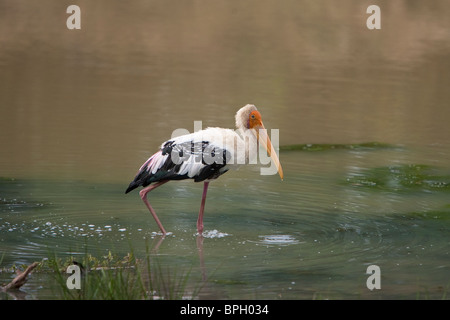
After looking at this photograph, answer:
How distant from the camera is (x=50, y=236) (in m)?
7.99

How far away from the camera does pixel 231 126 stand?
14320 millimetres

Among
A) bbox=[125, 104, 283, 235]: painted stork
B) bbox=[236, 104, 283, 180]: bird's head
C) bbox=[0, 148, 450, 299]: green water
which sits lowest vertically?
bbox=[0, 148, 450, 299]: green water

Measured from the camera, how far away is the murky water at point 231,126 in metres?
7.65

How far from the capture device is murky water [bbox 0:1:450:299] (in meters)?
7.65

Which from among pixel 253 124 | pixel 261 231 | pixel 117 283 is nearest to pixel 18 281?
pixel 117 283

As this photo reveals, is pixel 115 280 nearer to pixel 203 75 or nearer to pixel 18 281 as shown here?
pixel 18 281

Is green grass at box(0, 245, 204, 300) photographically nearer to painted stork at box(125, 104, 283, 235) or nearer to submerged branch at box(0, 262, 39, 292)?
submerged branch at box(0, 262, 39, 292)

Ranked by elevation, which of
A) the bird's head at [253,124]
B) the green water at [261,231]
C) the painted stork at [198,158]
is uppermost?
the bird's head at [253,124]

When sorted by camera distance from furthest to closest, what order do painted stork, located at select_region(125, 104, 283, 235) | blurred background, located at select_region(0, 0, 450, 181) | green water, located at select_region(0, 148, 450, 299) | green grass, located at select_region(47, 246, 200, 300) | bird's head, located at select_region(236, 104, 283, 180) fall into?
blurred background, located at select_region(0, 0, 450, 181)
bird's head, located at select_region(236, 104, 283, 180)
painted stork, located at select_region(125, 104, 283, 235)
green water, located at select_region(0, 148, 450, 299)
green grass, located at select_region(47, 246, 200, 300)

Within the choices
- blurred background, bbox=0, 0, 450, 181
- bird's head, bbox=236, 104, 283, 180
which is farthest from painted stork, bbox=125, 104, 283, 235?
blurred background, bbox=0, 0, 450, 181

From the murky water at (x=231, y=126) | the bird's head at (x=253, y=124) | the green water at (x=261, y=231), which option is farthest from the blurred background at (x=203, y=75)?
the bird's head at (x=253, y=124)

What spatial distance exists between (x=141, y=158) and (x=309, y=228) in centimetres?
369

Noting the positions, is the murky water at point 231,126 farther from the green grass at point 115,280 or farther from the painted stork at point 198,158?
the painted stork at point 198,158
